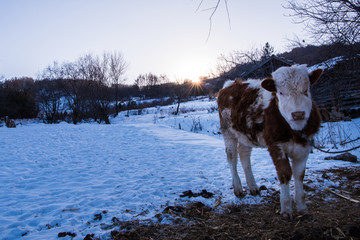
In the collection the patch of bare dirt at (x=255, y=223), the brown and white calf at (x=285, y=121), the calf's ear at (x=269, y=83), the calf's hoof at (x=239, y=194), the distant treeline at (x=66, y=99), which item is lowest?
the calf's hoof at (x=239, y=194)

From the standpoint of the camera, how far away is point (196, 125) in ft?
58.9

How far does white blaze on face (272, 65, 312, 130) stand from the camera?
2643 mm

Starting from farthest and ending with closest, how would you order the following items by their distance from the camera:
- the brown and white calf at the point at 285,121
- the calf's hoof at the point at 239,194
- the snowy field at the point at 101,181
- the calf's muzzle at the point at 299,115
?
the calf's hoof at the point at 239,194 < the snowy field at the point at 101,181 < the brown and white calf at the point at 285,121 < the calf's muzzle at the point at 299,115

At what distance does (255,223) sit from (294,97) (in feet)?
5.57

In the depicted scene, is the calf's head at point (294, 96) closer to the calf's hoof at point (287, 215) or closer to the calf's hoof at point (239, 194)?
the calf's hoof at point (287, 215)

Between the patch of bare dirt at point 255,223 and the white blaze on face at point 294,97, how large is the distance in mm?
1180

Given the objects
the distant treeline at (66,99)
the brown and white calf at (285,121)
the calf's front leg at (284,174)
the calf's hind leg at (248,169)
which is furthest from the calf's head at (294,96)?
the distant treeline at (66,99)

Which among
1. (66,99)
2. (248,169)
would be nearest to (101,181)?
(248,169)

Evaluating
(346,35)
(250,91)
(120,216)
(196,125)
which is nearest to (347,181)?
(250,91)

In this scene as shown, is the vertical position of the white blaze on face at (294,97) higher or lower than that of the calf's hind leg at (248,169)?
higher

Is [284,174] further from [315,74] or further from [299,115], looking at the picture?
[315,74]

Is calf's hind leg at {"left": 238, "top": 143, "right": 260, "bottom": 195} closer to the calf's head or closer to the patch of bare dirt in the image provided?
the patch of bare dirt

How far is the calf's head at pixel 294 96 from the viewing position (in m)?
2.64

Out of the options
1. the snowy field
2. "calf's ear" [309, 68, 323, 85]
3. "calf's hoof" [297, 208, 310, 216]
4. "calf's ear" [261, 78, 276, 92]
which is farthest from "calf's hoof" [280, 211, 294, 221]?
"calf's ear" [309, 68, 323, 85]
